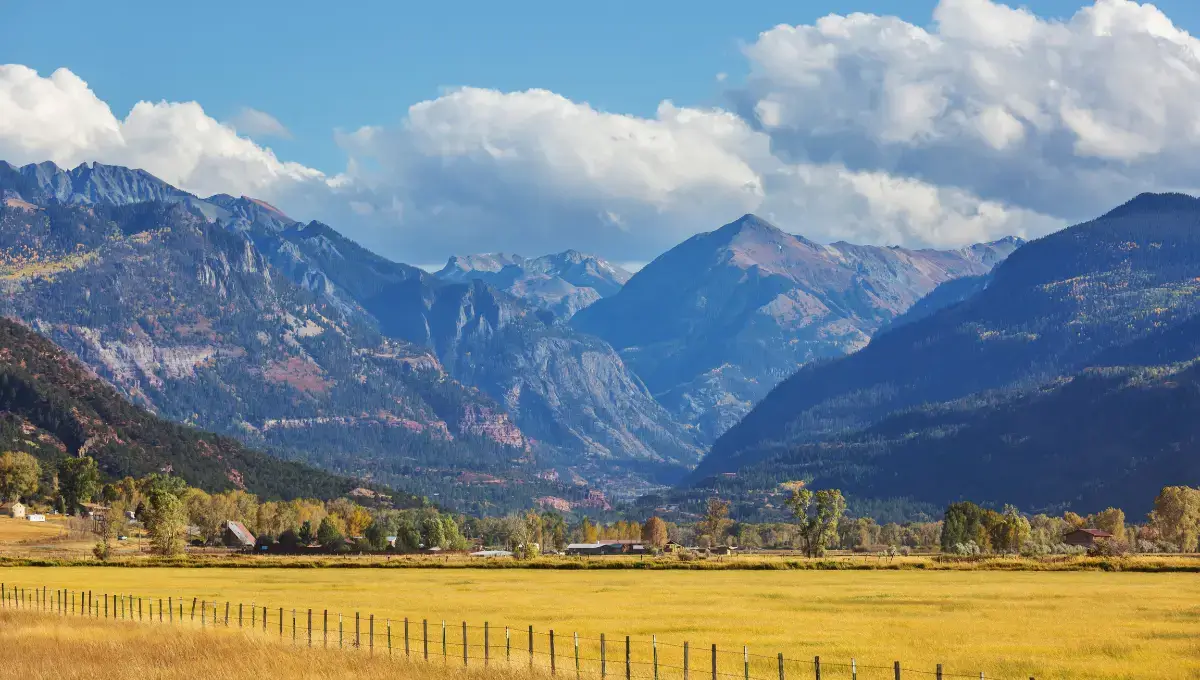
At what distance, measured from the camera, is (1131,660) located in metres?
57.7

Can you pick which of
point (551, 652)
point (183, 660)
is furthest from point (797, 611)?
point (183, 660)

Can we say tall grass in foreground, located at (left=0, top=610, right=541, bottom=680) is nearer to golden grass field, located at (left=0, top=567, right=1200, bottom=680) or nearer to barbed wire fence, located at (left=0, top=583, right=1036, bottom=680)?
barbed wire fence, located at (left=0, top=583, right=1036, bottom=680)

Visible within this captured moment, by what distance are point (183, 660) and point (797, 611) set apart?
50610mm

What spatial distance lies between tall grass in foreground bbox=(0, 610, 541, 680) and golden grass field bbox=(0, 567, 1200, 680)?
4.44 meters

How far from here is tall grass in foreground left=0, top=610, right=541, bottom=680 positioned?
152ft

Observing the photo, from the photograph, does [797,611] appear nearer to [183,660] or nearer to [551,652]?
[551,652]

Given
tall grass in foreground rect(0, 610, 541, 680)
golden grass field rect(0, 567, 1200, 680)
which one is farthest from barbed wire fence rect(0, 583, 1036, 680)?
tall grass in foreground rect(0, 610, 541, 680)

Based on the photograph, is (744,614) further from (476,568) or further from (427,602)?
(476,568)

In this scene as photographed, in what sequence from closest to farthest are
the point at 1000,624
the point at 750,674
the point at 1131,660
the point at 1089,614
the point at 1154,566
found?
the point at 750,674
the point at 1131,660
the point at 1000,624
the point at 1089,614
the point at 1154,566

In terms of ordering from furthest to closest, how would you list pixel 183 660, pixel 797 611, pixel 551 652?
pixel 797 611
pixel 551 652
pixel 183 660

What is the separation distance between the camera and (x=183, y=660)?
49.8 meters

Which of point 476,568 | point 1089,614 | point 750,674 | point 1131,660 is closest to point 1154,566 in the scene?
point 1089,614

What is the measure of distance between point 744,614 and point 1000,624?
17.7 meters

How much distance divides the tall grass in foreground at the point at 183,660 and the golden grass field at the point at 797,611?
4.44m
